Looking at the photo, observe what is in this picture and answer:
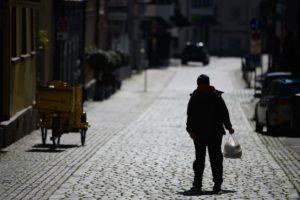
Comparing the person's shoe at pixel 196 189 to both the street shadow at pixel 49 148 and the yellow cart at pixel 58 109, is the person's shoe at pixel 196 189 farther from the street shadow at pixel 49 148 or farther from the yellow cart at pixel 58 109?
the yellow cart at pixel 58 109

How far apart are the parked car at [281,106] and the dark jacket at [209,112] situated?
1174 cm

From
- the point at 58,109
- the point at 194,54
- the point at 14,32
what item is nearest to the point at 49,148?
the point at 58,109

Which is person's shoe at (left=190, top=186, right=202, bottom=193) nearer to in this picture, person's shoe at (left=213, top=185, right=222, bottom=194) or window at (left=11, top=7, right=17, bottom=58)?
person's shoe at (left=213, top=185, right=222, bottom=194)

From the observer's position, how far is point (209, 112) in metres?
15.8

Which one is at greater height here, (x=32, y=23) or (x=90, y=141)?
(x=32, y=23)

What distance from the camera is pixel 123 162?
20.3 meters

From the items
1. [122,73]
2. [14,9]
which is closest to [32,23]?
[14,9]

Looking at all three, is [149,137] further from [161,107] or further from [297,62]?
[297,62]

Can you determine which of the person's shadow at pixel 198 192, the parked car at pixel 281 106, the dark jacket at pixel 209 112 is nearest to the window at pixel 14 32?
the parked car at pixel 281 106

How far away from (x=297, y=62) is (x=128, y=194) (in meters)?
31.0

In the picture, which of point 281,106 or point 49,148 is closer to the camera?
point 49,148

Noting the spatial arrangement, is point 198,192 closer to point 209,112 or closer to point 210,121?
point 210,121

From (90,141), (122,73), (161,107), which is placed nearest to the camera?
(90,141)

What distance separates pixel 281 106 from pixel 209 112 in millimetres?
12312
